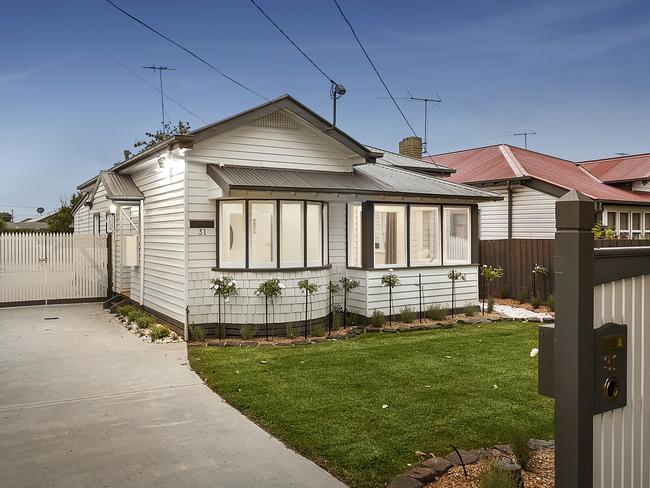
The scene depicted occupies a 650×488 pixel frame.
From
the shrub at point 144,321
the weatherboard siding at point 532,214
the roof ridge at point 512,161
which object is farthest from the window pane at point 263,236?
the roof ridge at point 512,161

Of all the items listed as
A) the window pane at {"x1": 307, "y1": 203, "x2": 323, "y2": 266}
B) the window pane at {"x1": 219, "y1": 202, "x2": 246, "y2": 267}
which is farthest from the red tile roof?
the window pane at {"x1": 219, "y1": 202, "x2": 246, "y2": 267}

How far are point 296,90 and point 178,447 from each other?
2437 cm

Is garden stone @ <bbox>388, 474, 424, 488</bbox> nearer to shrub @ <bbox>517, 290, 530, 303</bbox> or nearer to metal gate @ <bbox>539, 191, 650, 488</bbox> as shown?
metal gate @ <bbox>539, 191, 650, 488</bbox>

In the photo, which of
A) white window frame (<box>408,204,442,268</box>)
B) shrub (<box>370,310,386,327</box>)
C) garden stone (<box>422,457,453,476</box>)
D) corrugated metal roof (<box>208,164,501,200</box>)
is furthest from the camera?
white window frame (<box>408,204,442,268</box>)

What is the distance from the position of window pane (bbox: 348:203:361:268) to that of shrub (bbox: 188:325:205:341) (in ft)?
11.9

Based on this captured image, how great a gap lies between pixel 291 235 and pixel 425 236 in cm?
373

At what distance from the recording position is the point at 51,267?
14.5 metres

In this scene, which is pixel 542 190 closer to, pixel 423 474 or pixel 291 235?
pixel 291 235

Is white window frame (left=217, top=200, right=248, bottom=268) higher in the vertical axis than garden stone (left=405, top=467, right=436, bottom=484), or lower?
higher

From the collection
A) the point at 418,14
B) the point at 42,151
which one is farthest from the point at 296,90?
the point at 42,151

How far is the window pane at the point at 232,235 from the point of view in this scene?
10.0m

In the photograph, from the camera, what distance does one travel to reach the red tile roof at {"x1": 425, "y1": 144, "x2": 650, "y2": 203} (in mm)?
17656

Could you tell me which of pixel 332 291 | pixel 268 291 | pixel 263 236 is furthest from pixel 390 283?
pixel 263 236

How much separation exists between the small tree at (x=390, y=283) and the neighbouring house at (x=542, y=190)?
7.27 metres
